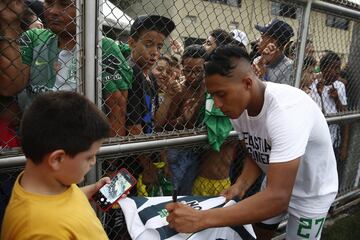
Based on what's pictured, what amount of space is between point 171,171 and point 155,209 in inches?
37.4

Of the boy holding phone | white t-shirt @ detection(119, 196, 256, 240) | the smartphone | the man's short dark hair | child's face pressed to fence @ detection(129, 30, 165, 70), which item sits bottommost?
white t-shirt @ detection(119, 196, 256, 240)

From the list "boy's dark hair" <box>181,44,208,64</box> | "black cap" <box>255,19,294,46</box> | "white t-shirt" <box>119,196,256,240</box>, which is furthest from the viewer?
"black cap" <box>255,19,294,46</box>

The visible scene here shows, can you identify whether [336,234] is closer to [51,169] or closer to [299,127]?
[299,127]

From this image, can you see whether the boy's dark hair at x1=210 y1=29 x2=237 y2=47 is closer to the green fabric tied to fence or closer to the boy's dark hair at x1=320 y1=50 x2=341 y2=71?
the green fabric tied to fence

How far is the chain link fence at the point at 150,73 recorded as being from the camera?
1.71m

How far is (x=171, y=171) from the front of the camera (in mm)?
2637

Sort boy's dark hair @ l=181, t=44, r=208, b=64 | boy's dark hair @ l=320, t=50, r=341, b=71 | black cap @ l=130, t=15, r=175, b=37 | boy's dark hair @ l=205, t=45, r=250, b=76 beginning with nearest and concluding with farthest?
boy's dark hair @ l=205, t=45, r=250, b=76 → black cap @ l=130, t=15, r=175, b=37 → boy's dark hair @ l=181, t=44, r=208, b=64 → boy's dark hair @ l=320, t=50, r=341, b=71

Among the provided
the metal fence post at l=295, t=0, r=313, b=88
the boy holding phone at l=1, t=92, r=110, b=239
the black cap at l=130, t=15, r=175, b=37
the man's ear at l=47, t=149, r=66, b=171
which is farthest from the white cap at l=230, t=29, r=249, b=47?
the man's ear at l=47, t=149, r=66, b=171

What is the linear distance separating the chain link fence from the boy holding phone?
44 centimetres

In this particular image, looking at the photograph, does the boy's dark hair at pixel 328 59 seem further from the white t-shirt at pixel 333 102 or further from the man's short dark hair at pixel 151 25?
the man's short dark hair at pixel 151 25

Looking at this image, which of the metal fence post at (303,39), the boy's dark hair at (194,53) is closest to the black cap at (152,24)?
the boy's dark hair at (194,53)

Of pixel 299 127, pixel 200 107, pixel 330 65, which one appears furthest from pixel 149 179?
pixel 330 65

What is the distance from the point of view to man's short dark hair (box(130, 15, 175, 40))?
2.35 m

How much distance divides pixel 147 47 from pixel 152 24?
16cm
